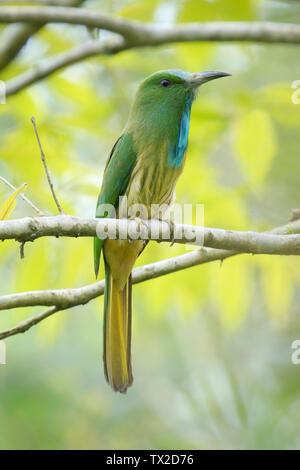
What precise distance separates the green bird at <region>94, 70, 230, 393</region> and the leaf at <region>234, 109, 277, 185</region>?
295mm

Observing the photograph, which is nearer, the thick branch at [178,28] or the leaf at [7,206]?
the leaf at [7,206]

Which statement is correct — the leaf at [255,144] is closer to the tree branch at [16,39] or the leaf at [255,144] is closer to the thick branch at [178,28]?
the thick branch at [178,28]

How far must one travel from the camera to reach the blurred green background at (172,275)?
11.5ft

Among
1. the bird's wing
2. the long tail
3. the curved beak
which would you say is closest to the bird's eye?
the curved beak

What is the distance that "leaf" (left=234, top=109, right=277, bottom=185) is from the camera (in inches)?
→ 133

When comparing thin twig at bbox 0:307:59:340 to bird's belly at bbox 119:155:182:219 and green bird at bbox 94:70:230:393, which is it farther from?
bird's belly at bbox 119:155:182:219

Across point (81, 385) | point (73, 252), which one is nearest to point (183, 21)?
point (73, 252)

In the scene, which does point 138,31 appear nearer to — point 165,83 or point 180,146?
point 165,83

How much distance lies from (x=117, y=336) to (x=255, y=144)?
1.27 m

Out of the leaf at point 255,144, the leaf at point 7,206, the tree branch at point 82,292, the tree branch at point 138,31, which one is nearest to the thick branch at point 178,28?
the tree branch at point 138,31

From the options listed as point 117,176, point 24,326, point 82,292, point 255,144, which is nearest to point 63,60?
point 117,176

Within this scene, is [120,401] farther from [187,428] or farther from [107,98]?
[107,98]

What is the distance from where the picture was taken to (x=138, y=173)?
144 inches

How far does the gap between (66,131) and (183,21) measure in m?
0.95
